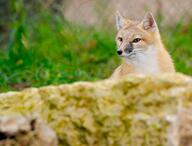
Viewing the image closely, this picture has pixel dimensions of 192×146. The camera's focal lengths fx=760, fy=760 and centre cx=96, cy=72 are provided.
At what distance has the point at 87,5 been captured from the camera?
9.34 m

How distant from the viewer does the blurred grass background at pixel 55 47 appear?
7484 millimetres

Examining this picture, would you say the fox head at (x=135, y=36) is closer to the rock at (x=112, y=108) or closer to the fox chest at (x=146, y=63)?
the fox chest at (x=146, y=63)

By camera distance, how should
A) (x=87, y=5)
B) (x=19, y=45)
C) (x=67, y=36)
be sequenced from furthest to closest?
(x=87, y=5) < (x=67, y=36) < (x=19, y=45)

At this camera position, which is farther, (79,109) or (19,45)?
(19,45)

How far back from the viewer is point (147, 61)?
6434 mm

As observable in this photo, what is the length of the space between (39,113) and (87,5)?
5.50 m

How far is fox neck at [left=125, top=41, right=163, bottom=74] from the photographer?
20.9 ft

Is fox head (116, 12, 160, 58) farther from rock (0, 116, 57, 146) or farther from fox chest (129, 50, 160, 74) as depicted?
rock (0, 116, 57, 146)

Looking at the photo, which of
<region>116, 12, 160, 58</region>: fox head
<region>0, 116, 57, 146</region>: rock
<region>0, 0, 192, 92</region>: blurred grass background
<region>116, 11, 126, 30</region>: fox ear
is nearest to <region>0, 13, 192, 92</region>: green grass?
<region>0, 0, 192, 92</region>: blurred grass background

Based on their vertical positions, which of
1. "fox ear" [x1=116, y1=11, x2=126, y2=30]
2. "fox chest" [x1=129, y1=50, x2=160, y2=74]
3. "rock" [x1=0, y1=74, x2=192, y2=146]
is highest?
"fox ear" [x1=116, y1=11, x2=126, y2=30]

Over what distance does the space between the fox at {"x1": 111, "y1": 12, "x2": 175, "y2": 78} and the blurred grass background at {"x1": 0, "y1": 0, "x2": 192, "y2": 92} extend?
0.97 metres

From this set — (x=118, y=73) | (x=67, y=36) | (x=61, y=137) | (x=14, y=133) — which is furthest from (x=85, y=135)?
(x=67, y=36)

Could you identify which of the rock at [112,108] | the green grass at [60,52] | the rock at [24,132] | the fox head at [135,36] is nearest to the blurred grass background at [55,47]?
the green grass at [60,52]

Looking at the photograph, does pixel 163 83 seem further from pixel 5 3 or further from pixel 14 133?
pixel 5 3
